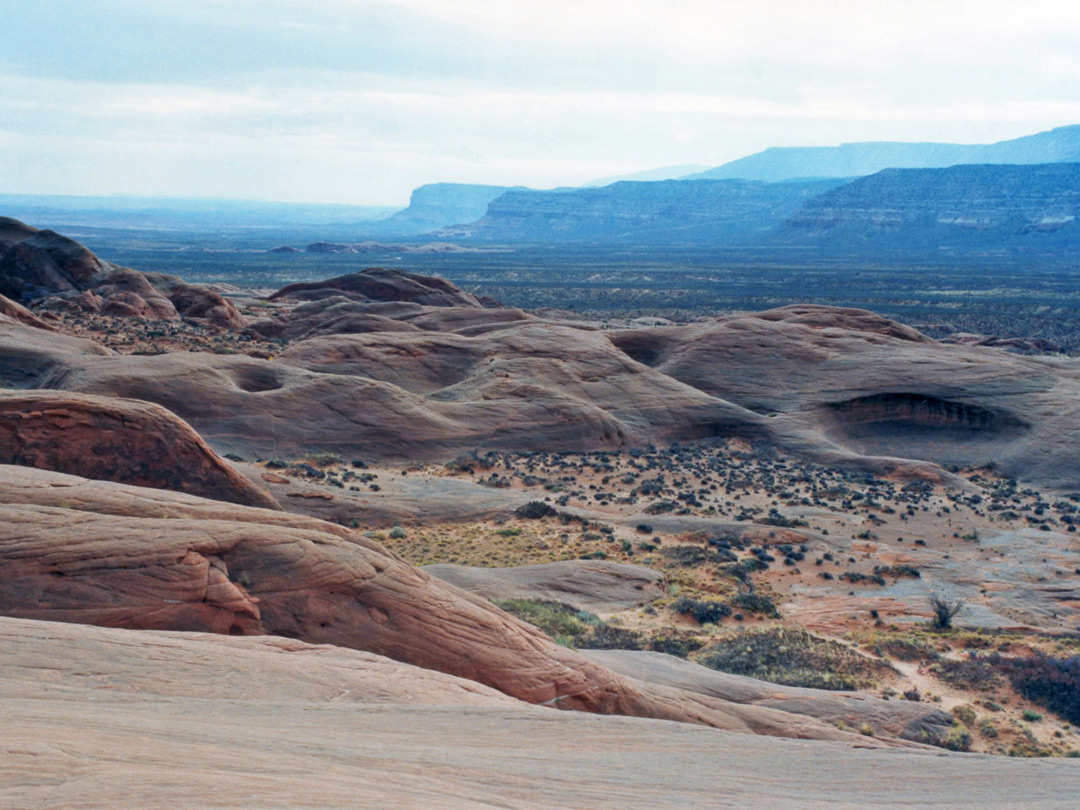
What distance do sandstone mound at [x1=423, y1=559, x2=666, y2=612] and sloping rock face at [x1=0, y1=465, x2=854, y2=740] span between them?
17.5 feet

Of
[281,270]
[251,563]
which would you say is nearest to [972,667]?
[251,563]

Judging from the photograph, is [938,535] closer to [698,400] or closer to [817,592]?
[817,592]

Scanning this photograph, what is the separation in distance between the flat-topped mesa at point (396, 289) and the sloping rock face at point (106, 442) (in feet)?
149

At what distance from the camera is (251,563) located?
9961 millimetres

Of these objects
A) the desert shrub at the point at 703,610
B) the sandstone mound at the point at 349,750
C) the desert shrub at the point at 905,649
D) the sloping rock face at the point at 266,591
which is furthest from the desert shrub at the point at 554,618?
the sandstone mound at the point at 349,750

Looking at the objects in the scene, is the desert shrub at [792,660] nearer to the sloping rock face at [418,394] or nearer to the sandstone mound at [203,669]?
the sandstone mound at [203,669]

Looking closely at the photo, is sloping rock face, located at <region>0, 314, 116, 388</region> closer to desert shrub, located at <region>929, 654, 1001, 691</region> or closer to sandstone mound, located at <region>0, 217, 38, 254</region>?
desert shrub, located at <region>929, 654, 1001, 691</region>

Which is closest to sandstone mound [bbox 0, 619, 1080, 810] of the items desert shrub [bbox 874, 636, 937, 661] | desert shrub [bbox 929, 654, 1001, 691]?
desert shrub [bbox 929, 654, 1001, 691]

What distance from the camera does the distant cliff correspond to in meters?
173

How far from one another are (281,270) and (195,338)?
8535cm

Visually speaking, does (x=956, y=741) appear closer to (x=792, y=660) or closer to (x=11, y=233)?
(x=792, y=660)

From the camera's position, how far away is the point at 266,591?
9.81 metres

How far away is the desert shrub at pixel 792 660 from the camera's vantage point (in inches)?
555

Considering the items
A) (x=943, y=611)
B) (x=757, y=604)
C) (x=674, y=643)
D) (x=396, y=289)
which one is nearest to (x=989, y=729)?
(x=943, y=611)
